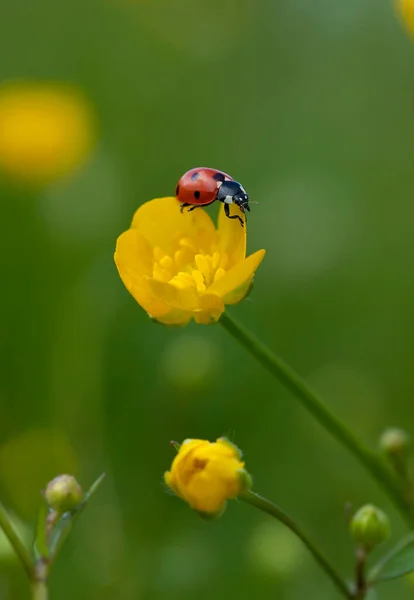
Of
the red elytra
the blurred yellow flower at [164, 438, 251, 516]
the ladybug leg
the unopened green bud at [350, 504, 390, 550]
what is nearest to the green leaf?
the unopened green bud at [350, 504, 390, 550]

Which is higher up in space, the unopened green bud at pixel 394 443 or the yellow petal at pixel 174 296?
the yellow petal at pixel 174 296

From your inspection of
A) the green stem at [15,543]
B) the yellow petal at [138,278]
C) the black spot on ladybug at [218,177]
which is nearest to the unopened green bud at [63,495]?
the green stem at [15,543]

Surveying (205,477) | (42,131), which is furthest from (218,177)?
(42,131)

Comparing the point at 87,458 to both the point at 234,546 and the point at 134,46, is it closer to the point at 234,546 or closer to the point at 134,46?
the point at 234,546

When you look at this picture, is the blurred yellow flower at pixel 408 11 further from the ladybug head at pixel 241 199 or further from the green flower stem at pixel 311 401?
the green flower stem at pixel 311 401

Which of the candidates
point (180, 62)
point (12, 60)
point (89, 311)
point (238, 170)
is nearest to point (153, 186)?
point (238, 170)
